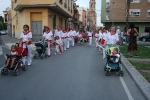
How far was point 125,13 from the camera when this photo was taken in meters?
51.9

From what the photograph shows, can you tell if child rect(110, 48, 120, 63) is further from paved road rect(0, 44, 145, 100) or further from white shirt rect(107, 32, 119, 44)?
white shirt rect(107, 32, 119, 44)

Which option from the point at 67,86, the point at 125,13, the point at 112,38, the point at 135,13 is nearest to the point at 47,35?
the point at 112,38

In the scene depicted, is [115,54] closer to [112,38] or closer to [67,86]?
[112,38]

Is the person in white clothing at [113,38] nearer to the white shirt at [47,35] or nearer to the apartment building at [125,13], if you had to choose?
the white shirt at [47,35]

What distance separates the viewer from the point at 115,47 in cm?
936

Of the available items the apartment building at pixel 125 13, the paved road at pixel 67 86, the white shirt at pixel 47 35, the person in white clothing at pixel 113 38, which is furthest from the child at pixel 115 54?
the apartment building at pixel 125 13

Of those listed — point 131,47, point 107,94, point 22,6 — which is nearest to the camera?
point 107,94

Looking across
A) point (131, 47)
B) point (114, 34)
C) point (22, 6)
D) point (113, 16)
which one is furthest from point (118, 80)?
point (113, 16)

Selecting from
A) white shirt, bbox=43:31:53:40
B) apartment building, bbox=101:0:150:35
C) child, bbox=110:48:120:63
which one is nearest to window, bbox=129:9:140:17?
apartment building, bbox=101:0:150:35

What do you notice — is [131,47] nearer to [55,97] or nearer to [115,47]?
[115,47]

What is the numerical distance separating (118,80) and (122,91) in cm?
141

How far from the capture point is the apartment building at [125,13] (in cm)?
5084

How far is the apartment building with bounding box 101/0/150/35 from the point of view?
167 ft

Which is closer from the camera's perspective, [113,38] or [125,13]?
[113,38]
